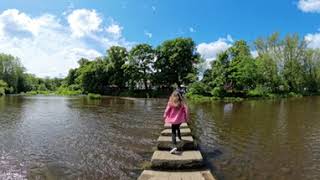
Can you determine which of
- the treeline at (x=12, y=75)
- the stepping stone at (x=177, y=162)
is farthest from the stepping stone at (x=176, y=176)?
the treeline at (x=12, y=75)

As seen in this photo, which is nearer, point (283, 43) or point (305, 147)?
point (305, 147)

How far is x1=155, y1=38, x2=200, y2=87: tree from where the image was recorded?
72688 mm

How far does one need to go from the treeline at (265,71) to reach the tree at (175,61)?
1110 centimetres

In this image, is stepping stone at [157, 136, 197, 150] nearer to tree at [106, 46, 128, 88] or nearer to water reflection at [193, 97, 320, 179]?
water reflection at [193, 97, 320, 179]

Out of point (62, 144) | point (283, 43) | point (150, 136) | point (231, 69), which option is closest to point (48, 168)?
point (62, 144)

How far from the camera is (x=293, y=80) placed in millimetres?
69188

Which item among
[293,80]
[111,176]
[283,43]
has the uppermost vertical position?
[283,43]

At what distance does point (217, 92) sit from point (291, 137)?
37.8m

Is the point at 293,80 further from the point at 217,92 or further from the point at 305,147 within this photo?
the point at 305,147

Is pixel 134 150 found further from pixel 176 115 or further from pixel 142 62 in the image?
pixel 142 62

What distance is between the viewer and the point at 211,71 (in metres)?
60.8

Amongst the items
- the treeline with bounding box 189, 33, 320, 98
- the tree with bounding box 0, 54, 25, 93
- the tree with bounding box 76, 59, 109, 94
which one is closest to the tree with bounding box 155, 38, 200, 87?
the treeline with bounding box 189, 33, 320, 98

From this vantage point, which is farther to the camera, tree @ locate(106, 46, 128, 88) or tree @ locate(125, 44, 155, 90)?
tree @ locate(106, 46, 128, 88)

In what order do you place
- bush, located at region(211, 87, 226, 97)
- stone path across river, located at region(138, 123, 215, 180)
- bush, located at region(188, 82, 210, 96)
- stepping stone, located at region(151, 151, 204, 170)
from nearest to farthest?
stone path across river, located at region(138, 123, 215, 180)
stepping stone, located at region(151, 151, 204, 170)
bush, located at region(211, 87, 226, 97)
bush, located at region(188, 82, 210, 96)
